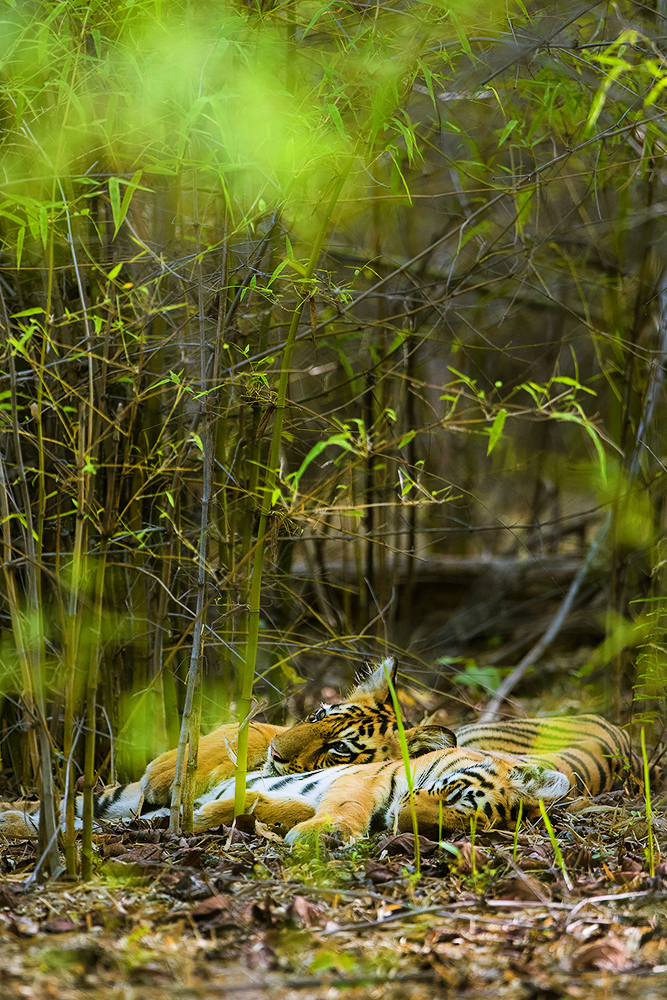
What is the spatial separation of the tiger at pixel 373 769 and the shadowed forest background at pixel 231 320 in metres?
0.19

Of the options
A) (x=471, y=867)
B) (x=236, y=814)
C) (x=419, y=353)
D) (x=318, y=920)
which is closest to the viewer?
(x=318, y=920)

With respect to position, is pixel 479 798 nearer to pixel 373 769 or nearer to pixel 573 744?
pixel 373 769

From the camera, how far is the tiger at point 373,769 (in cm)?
223

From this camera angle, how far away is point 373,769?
2.38m

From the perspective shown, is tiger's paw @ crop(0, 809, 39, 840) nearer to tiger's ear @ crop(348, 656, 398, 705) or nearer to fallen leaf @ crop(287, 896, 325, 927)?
fallen leaf @ crop(287, 896, 325, 927)

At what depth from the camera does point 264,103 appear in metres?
1.98

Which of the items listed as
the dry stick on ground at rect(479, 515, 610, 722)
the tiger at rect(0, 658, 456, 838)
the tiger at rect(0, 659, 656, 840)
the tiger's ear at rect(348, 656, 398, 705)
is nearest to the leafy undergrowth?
the tiger at rect(0, 659, 656, 840)

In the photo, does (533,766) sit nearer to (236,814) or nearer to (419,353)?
(236,814)

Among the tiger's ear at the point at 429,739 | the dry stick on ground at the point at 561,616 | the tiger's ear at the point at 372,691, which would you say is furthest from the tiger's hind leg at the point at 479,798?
the dry stick on ground at the point at 561,616

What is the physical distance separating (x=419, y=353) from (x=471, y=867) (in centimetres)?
288

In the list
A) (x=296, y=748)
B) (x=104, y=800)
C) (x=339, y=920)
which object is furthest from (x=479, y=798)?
(x=104, y=800)

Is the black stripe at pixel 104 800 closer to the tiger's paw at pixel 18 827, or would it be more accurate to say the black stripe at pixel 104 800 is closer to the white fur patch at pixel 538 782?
the tiger's paw at pixel 18 827

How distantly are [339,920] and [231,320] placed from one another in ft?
4.78

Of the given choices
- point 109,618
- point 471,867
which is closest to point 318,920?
point 471,867
